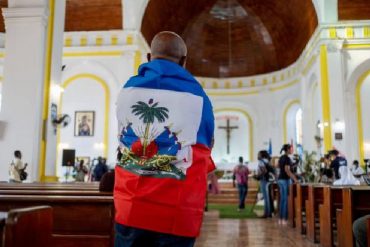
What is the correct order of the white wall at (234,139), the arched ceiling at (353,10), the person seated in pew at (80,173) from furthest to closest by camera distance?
the white wall at (234,139)
the arched ceiling at (353,10)
the person seated in pew at (80,173)

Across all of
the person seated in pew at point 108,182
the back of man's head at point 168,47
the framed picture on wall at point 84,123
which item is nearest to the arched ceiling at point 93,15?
the framed picture on wall at point 84,123

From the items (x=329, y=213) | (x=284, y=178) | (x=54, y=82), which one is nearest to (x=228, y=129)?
(x=284, y=178)

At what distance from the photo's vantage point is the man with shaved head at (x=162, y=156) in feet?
5.69

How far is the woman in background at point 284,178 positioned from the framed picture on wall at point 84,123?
8.87 metres

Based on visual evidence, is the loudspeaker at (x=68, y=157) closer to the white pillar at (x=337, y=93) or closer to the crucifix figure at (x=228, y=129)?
the white pillar at (x=337, y=93)

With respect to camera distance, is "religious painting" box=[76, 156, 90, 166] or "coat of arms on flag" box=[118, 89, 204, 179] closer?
"coat of arms on flag" box=[118, 89, 204, 179]

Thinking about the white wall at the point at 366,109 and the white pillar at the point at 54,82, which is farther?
the white wall at the point at 366,109

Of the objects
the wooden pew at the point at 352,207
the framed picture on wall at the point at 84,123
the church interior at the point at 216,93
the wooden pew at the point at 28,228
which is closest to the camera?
the wooden pew at the point at 28,228

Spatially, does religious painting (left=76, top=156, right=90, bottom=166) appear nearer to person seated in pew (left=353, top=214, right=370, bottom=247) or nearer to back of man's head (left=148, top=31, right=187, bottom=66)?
person seated in pew (left=353, top=214, right=370, bottom=247)

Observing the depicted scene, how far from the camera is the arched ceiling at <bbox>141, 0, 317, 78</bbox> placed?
58.5 feet

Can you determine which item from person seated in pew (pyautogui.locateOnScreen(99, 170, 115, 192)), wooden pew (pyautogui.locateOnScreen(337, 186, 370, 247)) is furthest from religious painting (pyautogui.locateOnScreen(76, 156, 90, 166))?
person seated in pew (pyautogui.locateOnScreen(99, 170, 115, 192))

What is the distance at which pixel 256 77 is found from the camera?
22.3 metres

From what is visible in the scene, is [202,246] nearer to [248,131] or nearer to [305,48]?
[305,48]

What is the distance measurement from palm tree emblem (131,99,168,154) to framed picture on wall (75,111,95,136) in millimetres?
14161
